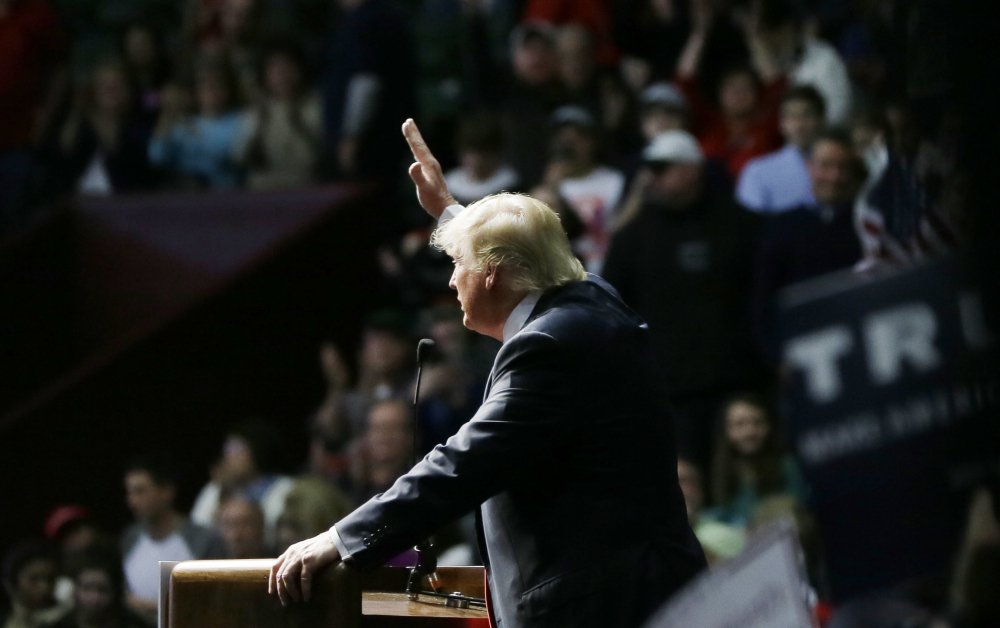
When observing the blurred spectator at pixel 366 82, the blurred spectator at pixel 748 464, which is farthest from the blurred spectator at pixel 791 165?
the blurred spectator at pixel 366 82

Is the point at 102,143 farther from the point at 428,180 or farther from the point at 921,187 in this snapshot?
the point at 921,187

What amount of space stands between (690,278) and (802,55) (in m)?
2.20

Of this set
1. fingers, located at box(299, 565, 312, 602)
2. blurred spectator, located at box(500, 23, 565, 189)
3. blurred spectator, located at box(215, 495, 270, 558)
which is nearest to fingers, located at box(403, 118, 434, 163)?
fingers, located at box(299, 565, 312, 602)

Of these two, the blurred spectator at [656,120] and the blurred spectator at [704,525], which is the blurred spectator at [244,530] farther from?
the blurred spectator at [656,120]

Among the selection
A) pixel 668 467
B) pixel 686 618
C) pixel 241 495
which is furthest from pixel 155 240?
pixel 686 618

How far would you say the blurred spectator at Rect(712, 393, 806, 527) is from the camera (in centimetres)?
725

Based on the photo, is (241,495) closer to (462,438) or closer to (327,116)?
(327,116)

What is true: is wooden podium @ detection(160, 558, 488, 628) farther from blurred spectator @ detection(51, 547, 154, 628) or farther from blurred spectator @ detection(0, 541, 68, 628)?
blurred spectator @ detection(0, 541, 68, 628)

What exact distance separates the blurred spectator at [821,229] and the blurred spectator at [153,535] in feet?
8.12

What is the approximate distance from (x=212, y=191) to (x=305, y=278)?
0.81 m

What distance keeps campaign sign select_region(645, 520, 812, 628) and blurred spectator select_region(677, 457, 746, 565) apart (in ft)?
13.0

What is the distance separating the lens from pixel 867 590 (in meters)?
2.06

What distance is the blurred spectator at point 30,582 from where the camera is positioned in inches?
308

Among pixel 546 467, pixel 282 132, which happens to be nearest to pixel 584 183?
pixel 282 132
